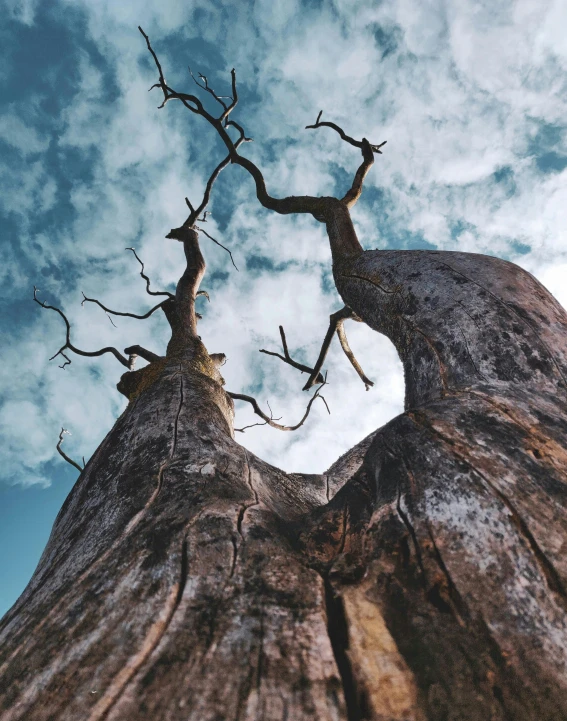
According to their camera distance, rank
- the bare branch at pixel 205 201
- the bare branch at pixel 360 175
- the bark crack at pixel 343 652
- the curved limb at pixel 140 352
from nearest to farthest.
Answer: the bark crack at pixel 343 652, the curved limb at pixel 140 352, the bare branch at pixel 360 175, the bare branch at pixel 205 201

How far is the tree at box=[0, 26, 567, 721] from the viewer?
0.73 metres

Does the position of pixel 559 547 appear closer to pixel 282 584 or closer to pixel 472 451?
pixel 472 451

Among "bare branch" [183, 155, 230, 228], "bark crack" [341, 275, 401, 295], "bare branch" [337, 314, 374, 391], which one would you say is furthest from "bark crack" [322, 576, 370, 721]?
"bare branch" [183, 155, 230, 228]

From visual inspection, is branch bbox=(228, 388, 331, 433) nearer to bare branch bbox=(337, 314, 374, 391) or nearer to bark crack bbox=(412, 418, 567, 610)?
bare branch bbox=(337, 314, 374, 391)

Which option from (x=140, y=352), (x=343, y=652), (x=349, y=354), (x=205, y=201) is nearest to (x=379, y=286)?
(x=343, y=652)

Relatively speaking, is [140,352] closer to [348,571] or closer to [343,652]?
[348,571]

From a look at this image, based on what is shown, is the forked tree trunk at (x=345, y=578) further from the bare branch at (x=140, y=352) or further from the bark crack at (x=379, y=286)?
the bare branch at (x=140, y=352)

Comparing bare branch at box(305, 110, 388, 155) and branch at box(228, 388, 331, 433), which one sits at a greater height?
bare branch at box(305, 110, 388, 155)

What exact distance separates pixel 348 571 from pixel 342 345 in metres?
3.71

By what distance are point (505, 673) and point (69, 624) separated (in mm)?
878

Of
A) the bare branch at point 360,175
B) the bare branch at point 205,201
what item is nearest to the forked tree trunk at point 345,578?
the bare branch at point 360,175

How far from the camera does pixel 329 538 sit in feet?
4.06

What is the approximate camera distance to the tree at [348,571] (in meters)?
0.73

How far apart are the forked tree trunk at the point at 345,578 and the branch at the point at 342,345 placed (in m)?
2.40
